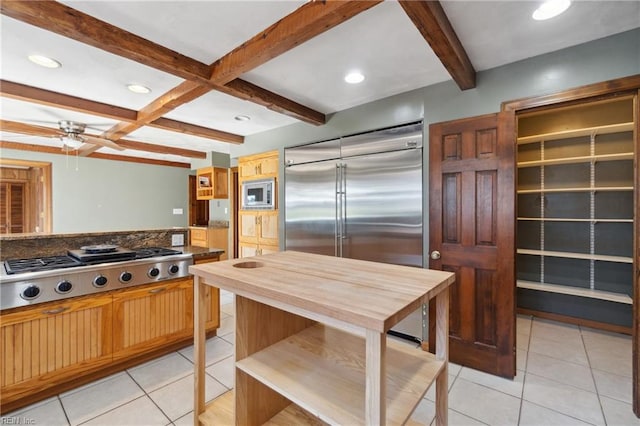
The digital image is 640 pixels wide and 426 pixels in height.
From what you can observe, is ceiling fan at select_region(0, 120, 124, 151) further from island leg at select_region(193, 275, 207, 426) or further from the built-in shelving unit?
the built-in shelving unit

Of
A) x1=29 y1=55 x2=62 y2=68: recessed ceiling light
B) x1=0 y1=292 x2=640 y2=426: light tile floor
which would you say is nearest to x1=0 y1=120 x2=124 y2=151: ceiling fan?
x1=29 y1=55 x2=62 y2=68: recessed ceiling light

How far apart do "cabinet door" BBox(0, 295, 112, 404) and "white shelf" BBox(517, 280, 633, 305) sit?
3.89 meters

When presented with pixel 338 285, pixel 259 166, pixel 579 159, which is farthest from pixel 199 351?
pixel 579 159

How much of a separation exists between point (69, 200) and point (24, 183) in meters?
1.39

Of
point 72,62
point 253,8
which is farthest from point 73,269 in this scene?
point 253,8

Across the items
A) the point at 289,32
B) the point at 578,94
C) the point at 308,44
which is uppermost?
the point at 308,44

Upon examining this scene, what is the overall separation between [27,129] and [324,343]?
16.3ft

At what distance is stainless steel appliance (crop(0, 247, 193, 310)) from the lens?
1.68 metres

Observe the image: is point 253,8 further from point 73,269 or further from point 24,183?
point 24,183

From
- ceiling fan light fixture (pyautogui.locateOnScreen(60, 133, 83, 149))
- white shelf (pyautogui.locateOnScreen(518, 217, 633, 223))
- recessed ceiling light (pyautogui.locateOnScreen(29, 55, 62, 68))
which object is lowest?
white shelf (pyautogui.locateOnScreen(518, 217, 633, 223))

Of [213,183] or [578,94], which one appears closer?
[578,94]

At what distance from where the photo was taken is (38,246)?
2.21 meters

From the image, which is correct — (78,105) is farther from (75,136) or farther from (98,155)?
(98,155)

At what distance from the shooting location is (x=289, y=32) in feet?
5.29
